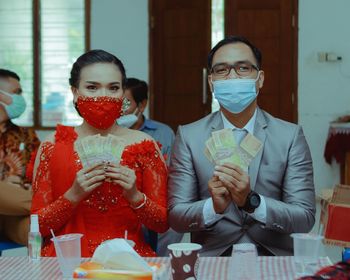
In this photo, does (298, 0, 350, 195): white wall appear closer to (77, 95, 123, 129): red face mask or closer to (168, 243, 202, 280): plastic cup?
(77, 95, 123, 129): red face mask

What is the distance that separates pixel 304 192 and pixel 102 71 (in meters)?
0.95

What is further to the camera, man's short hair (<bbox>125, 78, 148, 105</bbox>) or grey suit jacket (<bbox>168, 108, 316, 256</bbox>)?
man's short hair (<bbox>125, 78, 148, 105</bbox>)

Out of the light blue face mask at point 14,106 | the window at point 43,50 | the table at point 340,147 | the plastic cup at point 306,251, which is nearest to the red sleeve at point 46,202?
the plastic cup at point 306,251

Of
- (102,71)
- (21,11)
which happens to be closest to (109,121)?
(102,71)

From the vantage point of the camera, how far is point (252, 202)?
2.37 metres

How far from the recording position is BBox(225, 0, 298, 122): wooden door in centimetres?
748

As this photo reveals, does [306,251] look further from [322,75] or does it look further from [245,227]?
[322,75]

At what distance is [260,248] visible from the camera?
2.52 m

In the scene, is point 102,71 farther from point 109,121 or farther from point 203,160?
point 203,160

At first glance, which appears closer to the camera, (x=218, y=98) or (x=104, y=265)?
(x=104, y=265)

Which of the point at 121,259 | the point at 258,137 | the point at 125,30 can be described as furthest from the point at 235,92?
the point at 125,30

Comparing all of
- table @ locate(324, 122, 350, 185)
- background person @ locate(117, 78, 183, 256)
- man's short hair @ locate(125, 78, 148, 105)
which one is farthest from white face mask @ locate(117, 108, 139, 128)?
table @ locate(324, 122, 350, 185)

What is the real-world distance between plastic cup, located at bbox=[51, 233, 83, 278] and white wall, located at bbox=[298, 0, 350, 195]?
5.69 meters

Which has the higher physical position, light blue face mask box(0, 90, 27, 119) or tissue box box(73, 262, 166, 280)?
light blue face mask box(0, 90, 27, 119)
